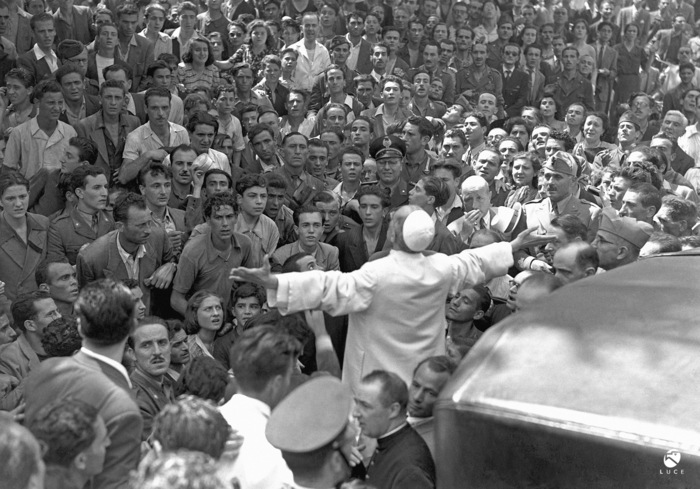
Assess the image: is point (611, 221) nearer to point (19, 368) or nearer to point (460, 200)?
point (460, 200)

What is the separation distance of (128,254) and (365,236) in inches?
69.8

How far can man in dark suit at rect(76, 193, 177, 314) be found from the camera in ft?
24.9

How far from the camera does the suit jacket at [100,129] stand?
31.8ft

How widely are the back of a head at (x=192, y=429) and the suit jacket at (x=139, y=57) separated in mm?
8614

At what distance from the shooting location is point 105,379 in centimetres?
405

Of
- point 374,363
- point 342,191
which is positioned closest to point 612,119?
point 342,191

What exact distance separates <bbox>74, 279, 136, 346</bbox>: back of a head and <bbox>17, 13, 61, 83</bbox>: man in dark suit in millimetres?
7439

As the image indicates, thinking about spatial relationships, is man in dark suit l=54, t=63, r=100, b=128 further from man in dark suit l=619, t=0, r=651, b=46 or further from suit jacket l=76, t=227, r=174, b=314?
man in dark suit l=619, t=0, r=651, b=46

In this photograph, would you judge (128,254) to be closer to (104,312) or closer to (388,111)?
(104,312)

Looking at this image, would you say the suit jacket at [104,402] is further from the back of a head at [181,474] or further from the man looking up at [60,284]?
the man looking up at [60,284]

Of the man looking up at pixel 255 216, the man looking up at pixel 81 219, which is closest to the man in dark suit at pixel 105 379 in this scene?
the man looking up at pixel 81 219

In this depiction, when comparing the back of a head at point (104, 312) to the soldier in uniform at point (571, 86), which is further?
the soldier in uniform at point (571, 86)

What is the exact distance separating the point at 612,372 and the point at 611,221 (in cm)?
319

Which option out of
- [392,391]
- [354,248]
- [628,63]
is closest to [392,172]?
[354,248]
